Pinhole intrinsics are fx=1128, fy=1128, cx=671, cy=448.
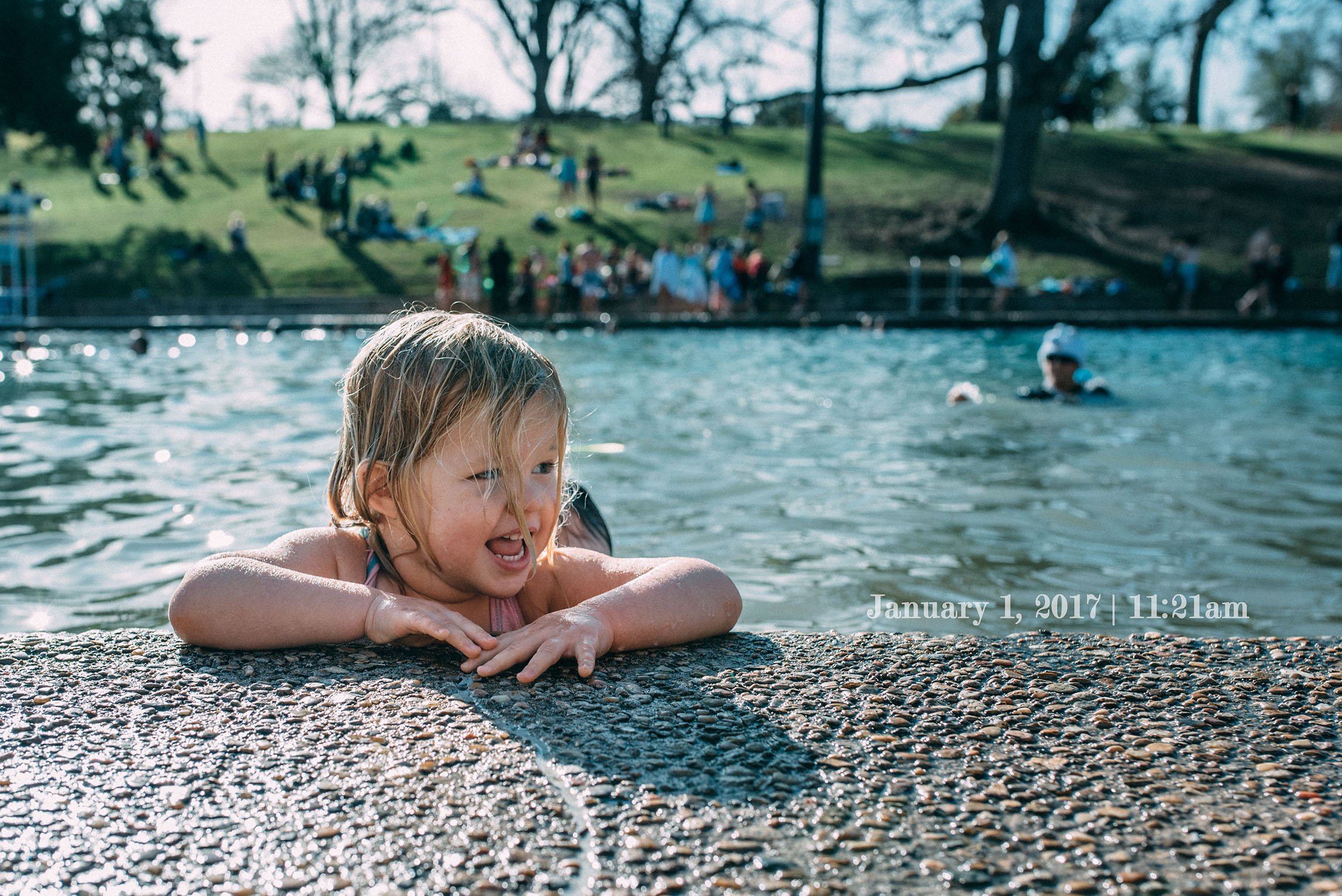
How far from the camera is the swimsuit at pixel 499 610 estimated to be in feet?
8.96

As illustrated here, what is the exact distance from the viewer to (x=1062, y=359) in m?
10.2

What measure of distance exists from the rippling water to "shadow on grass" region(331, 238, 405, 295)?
12.4 metres

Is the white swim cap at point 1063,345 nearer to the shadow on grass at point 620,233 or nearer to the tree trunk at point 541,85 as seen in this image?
the shadow on grass at point 620,233

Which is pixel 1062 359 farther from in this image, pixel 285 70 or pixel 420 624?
pixel 285 70

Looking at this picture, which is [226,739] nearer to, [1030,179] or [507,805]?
[507,805]

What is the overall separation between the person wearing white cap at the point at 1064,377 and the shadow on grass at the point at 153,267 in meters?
19.6

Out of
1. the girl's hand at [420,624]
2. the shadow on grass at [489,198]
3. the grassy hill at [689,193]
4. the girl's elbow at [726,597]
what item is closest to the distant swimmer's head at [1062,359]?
the girl's elbow at [726,597]

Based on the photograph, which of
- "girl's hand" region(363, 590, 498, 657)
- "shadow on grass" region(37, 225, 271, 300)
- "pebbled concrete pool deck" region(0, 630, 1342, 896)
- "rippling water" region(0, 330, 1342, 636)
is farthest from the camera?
"shadow on grass" region(37, 225, 271, 300)

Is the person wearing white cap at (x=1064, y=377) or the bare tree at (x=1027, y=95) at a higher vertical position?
the bare tree at (x=1027, y=95)

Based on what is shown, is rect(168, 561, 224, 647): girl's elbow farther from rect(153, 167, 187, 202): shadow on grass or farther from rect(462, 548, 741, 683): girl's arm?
rect(153, 167, 187, 202): shadow on grass

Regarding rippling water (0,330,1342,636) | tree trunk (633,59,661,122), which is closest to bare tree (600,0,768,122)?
tree trunk (633,59,661,122)

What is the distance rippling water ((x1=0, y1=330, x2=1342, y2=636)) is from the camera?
14.4 feet

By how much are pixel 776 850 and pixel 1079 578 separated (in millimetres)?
3405

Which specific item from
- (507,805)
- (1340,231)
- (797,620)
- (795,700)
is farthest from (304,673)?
(1340,231)
